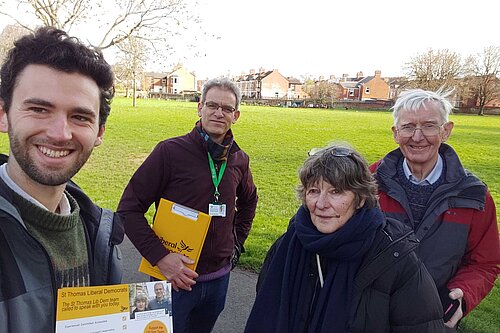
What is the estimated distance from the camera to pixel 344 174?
2023 millimetres

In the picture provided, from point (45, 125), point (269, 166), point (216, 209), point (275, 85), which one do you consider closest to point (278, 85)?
point (275, 85)

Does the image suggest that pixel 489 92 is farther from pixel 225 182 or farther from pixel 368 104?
pixel 225 182

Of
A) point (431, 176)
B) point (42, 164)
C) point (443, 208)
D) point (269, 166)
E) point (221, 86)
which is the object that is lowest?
point (269, 166)

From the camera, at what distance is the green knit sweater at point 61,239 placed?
1571 mm

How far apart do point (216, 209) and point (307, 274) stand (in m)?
1.03

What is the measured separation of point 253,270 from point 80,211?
3.65 meters

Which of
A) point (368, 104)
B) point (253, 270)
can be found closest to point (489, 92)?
point (368, 104)

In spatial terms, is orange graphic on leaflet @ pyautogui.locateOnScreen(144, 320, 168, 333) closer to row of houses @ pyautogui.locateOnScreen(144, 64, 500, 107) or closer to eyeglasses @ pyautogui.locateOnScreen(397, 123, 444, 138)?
eyeglasses @ pyautogui.locateOnScreen(397, 123, 444, 138)

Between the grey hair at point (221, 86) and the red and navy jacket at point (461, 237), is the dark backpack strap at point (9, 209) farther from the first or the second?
the red and navy jacket at point (461, 237)

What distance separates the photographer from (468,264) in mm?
2451

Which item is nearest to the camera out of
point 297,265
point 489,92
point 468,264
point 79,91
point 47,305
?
point 47,305

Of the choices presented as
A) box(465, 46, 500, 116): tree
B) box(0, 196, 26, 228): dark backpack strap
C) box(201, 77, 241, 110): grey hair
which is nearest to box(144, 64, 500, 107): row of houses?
box(465, 46, 500, 116): tree

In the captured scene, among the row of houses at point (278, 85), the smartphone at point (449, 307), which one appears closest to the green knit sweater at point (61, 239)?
the smartphone at point (449, 307)

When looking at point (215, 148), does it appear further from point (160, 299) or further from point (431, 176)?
point (431, 176)
